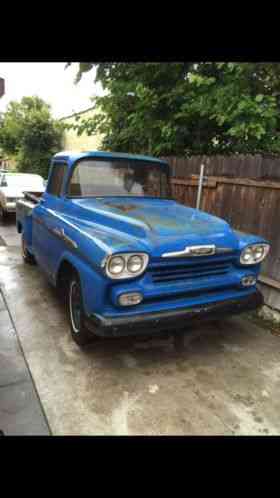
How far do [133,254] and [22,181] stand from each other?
361 inches

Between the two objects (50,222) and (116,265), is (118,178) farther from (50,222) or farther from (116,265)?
(116,265)

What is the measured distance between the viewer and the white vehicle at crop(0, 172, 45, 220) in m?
9.48

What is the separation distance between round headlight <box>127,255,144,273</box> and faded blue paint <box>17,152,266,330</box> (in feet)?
0.26

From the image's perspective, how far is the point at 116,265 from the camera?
2.47 m

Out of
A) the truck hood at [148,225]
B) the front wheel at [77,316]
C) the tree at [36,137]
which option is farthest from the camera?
the tree at [36,137]

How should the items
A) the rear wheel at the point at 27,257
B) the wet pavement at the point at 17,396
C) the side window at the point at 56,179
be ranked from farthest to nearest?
the rear wheel at the point at 27,257 → the side window at the point at 56,179 → the wet pavement at the point at 17,396

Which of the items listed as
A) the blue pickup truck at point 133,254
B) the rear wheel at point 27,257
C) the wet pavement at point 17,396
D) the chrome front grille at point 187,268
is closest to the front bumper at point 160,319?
the blue pickup truck at point 133,254

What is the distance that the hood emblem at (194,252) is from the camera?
8.70 ft

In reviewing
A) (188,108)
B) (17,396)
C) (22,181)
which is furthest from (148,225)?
(22,181)

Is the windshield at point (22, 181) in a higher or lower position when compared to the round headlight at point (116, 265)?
higher

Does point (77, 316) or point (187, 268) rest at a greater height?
point (187, 268)

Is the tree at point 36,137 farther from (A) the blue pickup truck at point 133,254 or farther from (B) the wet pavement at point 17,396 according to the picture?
(B) the wet pavement at point 17,396

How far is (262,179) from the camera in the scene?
416cm
